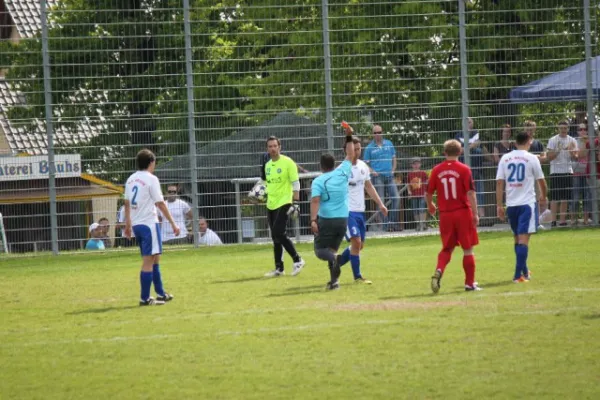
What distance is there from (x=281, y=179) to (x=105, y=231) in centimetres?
810

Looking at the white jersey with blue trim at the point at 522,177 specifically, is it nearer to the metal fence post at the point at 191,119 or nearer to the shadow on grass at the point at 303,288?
the shadow on grass at the point at 303,288

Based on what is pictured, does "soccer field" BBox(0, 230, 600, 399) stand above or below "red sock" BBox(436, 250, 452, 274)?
below

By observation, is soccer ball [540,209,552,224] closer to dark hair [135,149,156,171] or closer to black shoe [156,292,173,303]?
black shoe [156,292,173,303]

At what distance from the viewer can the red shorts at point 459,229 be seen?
1426 centimetres

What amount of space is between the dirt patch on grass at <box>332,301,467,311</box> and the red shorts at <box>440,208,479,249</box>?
47.9 inches

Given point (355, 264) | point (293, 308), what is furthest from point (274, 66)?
point (293, 308)

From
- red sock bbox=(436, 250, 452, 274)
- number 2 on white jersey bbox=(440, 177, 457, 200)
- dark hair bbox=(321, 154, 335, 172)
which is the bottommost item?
red sock bbox=(436, 250, 452, 274)

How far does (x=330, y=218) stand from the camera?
15477 millimetres

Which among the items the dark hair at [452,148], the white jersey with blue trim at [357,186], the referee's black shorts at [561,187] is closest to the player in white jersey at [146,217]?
the white jersey with blue trim at [357,186]

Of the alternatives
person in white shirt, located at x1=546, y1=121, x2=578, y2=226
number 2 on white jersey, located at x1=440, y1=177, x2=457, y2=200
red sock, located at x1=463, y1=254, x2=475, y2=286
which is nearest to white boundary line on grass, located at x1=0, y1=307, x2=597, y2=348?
red sock, located at x1=463, y1=254, x2=475, y2=286

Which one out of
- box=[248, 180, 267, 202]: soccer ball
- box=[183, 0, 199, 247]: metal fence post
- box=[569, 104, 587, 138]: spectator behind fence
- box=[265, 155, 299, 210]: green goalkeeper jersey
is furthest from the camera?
box=[569, 104, 587, 138]: spectator behind fence

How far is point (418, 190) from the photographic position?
83.2 feet

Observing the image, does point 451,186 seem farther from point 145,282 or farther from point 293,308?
point 145,282

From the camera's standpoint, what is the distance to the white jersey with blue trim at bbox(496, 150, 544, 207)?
1569 cm
